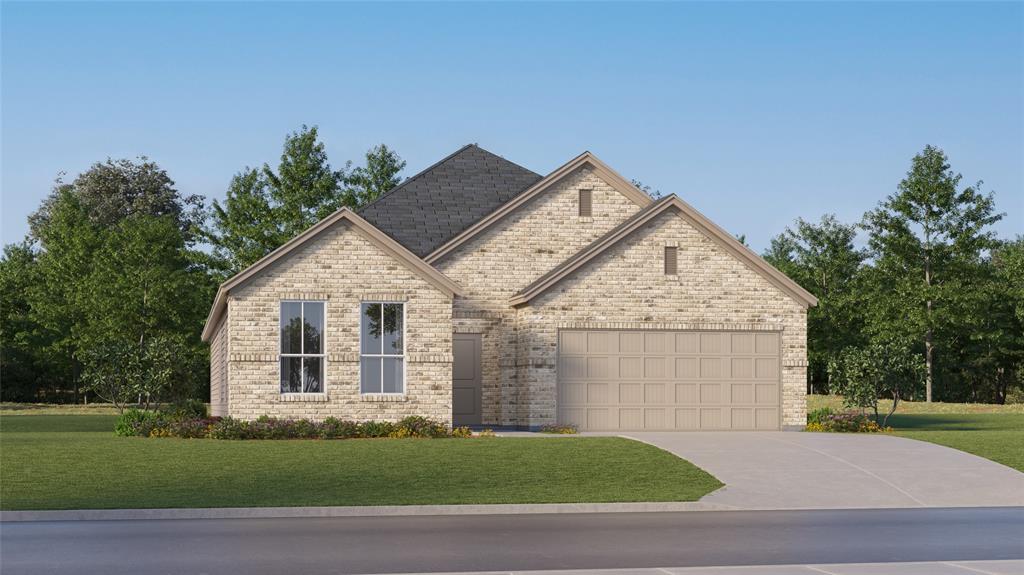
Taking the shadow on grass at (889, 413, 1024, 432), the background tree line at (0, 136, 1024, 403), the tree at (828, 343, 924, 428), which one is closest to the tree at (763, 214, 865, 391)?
the background tree line at (0, 136, 1024, 403)

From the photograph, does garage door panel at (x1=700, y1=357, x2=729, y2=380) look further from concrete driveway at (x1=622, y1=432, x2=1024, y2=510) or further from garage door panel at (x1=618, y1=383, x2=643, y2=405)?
concrete driveway at (x1=622, y1=432, x2=1024, y2=510)

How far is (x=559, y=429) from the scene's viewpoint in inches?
1238

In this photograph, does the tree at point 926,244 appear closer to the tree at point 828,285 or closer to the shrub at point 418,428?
the tree at point 828,285

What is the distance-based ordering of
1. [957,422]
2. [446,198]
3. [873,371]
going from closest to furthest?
1. [873,371]
2. [446,198]
3. [957,422]

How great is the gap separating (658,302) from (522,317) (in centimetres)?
363

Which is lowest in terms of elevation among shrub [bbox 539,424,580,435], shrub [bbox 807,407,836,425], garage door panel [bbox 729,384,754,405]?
shrub [bbox 539,424,580,435]

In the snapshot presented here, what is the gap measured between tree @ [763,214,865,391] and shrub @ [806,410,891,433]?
31.4 meters

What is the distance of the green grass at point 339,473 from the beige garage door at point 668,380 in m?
4.32

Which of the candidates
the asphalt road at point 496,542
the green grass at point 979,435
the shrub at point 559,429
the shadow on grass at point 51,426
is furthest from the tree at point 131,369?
the green grass at point 979,435

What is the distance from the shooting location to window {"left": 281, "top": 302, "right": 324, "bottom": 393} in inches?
1172

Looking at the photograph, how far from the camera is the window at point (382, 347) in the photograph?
30.2 m

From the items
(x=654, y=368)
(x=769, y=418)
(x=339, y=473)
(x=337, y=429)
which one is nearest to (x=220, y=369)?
(x=337, y=429)

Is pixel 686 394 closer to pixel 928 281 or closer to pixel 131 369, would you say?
pixel 131 369

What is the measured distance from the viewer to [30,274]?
71.2 meters
